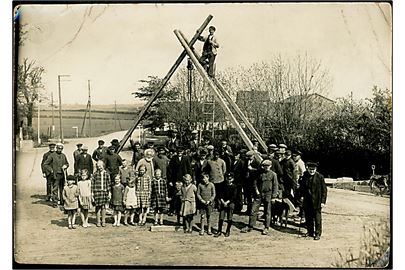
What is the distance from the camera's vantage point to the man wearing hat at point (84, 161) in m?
3.47

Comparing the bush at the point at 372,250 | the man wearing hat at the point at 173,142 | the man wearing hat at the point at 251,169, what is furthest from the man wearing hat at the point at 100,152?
the bush at the point at 372,250

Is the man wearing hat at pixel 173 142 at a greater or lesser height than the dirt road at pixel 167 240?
greater

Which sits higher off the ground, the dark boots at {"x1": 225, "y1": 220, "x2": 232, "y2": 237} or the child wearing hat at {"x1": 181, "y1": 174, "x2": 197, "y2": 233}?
the child wearing hat at {"x1": 181, "y1": 174, "x2": 197, "y2": 233}

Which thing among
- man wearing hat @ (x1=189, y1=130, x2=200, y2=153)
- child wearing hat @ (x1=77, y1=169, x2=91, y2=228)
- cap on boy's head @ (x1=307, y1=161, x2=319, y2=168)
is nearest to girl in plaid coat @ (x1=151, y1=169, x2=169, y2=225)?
man wearing hat @ (x1=189, y1=130, x2=200, y2=153)

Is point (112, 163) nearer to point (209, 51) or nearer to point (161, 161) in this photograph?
point (161, 161)

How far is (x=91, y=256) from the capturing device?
3.44 m

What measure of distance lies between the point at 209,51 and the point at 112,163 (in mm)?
747

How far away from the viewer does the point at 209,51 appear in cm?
344

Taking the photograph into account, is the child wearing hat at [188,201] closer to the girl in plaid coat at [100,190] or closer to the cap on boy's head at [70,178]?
the girl in plaid coat at [100,190]

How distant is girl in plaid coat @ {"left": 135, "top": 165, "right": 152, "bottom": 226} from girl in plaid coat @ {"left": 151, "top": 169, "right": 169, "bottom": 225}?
0.03m

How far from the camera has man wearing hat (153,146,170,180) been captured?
3475 mm

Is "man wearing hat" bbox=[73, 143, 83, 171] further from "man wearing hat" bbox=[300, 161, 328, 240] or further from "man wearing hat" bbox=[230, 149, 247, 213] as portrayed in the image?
"man wearing hat" bbox=[300, 161, 328, 240]

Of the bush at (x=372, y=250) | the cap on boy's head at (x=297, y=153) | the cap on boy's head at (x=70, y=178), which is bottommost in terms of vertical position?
the bush at (x=372, y=250)

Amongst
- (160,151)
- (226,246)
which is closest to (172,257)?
(226,246)
